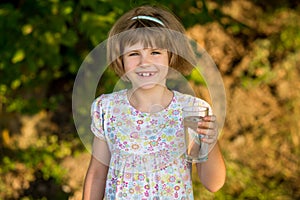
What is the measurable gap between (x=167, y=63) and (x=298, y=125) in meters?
2.46

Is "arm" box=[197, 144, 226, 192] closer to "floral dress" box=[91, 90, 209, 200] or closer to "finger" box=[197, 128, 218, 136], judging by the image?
"floral dress" box=[91, 90, 209, 200]

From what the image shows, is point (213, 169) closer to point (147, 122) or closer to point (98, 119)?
point (147, 122)

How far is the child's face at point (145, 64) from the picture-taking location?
1.73 metres

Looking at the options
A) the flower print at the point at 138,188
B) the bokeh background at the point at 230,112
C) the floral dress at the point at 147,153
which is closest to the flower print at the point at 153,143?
the floral dress at the point at 147,153

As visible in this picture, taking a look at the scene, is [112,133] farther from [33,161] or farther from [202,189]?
[33,161]

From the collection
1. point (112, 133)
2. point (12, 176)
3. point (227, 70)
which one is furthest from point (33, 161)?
point (112, 133)

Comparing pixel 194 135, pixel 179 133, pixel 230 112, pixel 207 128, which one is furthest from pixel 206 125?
pixel 230 112

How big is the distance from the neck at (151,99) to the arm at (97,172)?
0.57 feet

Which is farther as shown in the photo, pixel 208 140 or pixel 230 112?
pixel 230 112

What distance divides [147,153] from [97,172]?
208 mm

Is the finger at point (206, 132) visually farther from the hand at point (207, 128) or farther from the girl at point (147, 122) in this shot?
the girl at point (147, 122)

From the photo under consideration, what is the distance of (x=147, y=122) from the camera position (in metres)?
1.81

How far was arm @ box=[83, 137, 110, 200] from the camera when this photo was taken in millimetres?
1873

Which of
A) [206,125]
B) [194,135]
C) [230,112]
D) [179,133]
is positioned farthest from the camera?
[230,112]
